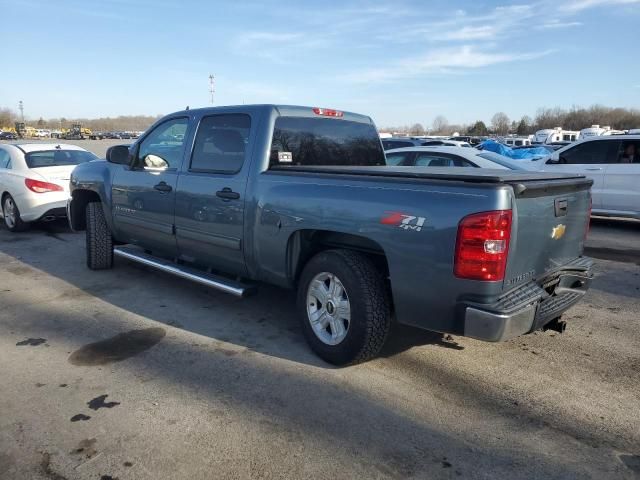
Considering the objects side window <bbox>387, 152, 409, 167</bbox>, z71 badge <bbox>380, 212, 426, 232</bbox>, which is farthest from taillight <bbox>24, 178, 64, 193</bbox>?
z71 badge <bbox>380, 212, 426, 232</bbox>

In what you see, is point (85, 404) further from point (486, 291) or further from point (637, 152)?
point (637, 152)

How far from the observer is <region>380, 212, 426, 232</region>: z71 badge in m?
3.09

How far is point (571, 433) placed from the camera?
293 cm

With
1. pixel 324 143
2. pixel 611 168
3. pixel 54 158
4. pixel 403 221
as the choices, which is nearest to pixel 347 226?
pixel 403 221

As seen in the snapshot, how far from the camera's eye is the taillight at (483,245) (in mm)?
2883

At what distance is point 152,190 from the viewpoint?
17.2ft

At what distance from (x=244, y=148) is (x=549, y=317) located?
107 inches

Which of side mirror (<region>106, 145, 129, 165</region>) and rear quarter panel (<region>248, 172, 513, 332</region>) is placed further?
side mirror (<region>106, 145, 129, 165</region>)

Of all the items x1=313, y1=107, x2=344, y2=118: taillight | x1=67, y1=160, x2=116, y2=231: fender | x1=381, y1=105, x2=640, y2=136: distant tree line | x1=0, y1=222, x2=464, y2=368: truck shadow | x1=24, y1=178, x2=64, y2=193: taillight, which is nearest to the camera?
x1=0, y1=222, x2=464, y2=368: truck shadow

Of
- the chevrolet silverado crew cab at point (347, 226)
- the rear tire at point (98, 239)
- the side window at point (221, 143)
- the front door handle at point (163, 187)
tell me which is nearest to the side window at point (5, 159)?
the rear tire at point (98, 239)

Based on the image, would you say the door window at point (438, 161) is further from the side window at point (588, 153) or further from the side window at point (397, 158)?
the side window at point (588, 153)

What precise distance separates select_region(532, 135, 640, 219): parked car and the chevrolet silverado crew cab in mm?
6283

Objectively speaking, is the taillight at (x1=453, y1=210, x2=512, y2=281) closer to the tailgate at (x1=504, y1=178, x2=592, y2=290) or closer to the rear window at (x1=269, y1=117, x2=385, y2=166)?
the tailgate at (x1=504, y1=178, x2=592, y2=290)

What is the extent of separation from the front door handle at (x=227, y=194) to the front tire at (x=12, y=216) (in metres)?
5.96
